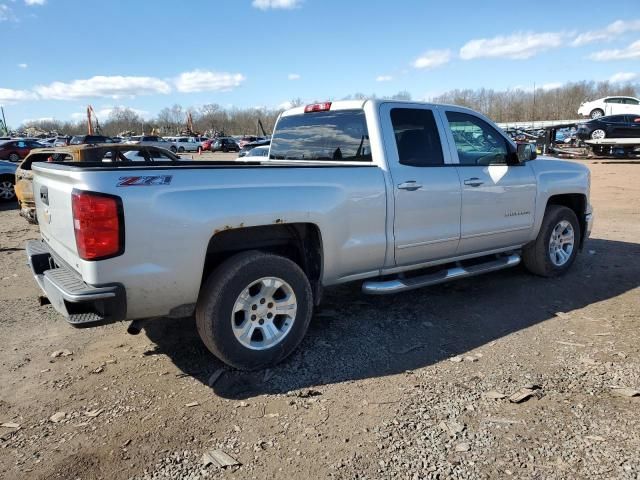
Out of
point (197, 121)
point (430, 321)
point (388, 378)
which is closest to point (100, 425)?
point (388, 378)

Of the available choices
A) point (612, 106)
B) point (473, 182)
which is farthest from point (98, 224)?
point (612, 106)

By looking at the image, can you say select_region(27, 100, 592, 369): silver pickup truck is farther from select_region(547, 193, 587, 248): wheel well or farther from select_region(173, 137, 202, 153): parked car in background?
select_region(173, 137, 202, 153): parked car in background

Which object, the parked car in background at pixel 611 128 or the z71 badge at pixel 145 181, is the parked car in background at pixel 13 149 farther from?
the z71 badge at pixel 145 181

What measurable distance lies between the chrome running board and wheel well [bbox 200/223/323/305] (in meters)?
0.50

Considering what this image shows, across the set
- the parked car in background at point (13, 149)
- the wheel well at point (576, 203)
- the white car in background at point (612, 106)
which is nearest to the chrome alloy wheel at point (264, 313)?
the wheel well at point (576, 203)

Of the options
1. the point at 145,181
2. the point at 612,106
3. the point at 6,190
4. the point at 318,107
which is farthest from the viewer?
the point at 612,106

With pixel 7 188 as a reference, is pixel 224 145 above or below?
above

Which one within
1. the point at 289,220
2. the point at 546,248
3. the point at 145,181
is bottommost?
the point at 546,248

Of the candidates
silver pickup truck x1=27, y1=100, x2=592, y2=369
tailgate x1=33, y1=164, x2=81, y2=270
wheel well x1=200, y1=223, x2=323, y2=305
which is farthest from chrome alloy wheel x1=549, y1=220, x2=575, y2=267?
tailgate x1=33, y1=164, x2=81, y2=270

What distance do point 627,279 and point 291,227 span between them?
4.39m

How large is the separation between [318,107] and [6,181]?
40.1ft

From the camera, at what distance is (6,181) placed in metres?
13.6

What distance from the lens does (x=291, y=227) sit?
3.82 metres

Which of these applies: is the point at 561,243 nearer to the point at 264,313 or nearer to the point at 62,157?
the point at 264,313
